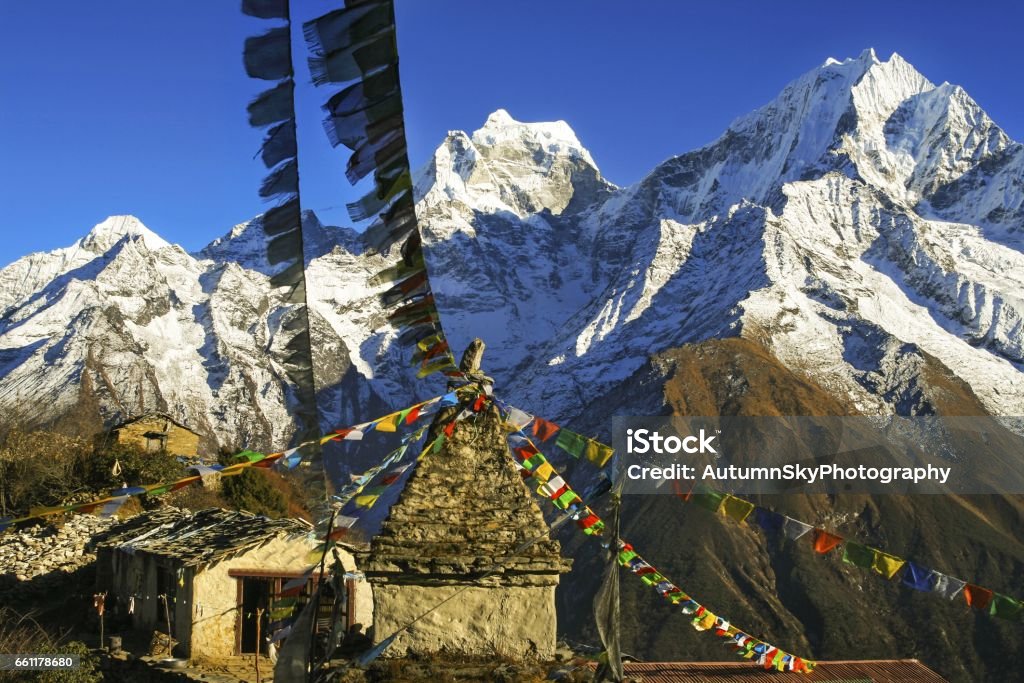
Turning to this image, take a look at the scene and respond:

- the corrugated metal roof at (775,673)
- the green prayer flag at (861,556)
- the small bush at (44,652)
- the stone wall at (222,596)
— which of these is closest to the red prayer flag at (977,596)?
the green prayer flag at (861,556)

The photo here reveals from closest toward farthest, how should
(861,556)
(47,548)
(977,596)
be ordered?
(861,556) < (977,596) < (47,548)

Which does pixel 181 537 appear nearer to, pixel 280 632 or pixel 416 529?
pixel 280 632

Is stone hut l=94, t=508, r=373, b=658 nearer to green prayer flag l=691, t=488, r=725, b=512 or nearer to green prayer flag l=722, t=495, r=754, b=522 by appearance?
green prayer flag l=691, t=488, r=725, b=512

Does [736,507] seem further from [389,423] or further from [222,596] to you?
[222,596]

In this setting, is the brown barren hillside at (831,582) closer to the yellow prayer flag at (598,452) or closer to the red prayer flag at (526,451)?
the yellow prayer flag at (598,452)

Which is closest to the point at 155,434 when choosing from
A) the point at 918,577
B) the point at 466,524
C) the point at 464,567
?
the point at 466,524

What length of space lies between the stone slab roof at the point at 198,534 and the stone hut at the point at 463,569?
733cm

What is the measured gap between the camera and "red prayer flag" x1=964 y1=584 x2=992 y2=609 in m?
12.4

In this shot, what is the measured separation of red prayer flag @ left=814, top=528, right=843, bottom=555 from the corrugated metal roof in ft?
37.3

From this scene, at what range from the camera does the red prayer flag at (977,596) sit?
12.4 metres

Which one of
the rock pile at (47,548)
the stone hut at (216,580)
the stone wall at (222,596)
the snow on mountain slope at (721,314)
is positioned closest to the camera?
the stone wall at (222,596)

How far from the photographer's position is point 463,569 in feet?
33.9

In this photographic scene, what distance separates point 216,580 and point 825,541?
9.94 m

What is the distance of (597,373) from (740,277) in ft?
75.2
